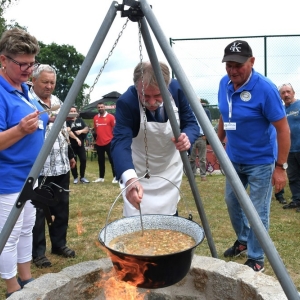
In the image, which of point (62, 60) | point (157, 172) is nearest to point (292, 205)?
point (157, 172)

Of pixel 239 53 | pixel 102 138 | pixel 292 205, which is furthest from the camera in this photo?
pixel 102 138

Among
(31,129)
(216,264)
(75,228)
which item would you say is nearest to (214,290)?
(216,264)

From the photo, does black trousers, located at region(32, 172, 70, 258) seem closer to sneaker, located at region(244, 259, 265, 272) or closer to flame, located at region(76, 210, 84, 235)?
flame, located at region(76, 210, 84, 235)

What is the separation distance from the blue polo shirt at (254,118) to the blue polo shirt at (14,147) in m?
1.66

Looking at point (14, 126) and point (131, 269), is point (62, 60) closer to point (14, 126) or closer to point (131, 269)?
point (14, 126)

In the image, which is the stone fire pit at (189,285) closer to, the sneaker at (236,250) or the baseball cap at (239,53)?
the sneaker at (236,250)

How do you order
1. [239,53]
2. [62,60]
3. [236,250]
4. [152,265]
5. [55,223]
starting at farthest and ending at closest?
[62,60] < [55,223] < [236,250] < [239,53] < [152,265]

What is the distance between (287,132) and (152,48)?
56.1 inches

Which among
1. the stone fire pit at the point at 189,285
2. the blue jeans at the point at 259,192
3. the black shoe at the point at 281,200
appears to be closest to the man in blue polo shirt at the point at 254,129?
the blue jeans at the point at 259,192

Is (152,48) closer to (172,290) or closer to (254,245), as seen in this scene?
(172,290)

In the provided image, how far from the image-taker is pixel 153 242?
189cm

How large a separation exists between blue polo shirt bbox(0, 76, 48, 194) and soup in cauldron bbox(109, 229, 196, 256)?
0.81 metres

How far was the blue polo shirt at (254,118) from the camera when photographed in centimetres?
284

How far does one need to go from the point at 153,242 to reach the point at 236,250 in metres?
2.01
